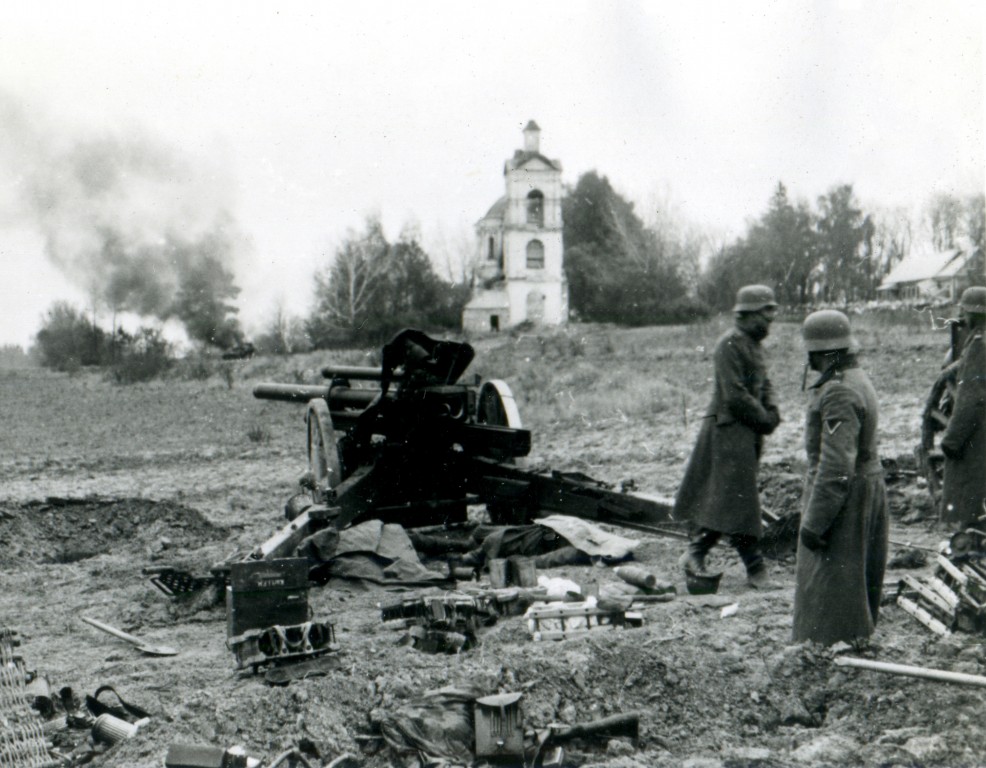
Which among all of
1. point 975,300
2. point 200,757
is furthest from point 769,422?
point 200,757

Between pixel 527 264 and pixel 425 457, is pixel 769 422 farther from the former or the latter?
pixel 527 264

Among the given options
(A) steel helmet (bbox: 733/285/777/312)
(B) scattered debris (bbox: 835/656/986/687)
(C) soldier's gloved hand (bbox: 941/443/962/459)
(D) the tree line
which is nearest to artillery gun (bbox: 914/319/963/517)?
(C) soldier's gloved hand (bbox: 941/443/962/459)

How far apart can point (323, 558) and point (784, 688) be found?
153 inches

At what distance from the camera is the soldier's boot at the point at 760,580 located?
7230 mm

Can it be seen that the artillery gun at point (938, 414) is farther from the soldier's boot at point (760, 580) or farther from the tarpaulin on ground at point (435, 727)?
the tarpaulin on ground at point (435, 727)

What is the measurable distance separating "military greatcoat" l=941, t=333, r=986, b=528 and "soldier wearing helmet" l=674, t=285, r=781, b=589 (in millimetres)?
1490

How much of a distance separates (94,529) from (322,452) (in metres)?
3.19

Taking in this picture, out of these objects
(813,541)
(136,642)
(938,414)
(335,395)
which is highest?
(335,395)

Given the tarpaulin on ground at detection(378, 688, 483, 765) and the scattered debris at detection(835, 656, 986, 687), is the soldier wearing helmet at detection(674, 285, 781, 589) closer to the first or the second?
the scattered debris at detection(835, 656, 986, 687)

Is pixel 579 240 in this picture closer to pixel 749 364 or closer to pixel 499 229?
pixel 499 229

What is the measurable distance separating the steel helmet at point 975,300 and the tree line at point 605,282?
36.5 metres

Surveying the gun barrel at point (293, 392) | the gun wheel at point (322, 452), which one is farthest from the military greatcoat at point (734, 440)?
the gun barrel at point (293, 392)

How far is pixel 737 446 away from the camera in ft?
23.6

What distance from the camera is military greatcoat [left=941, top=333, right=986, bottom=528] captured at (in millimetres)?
7695
